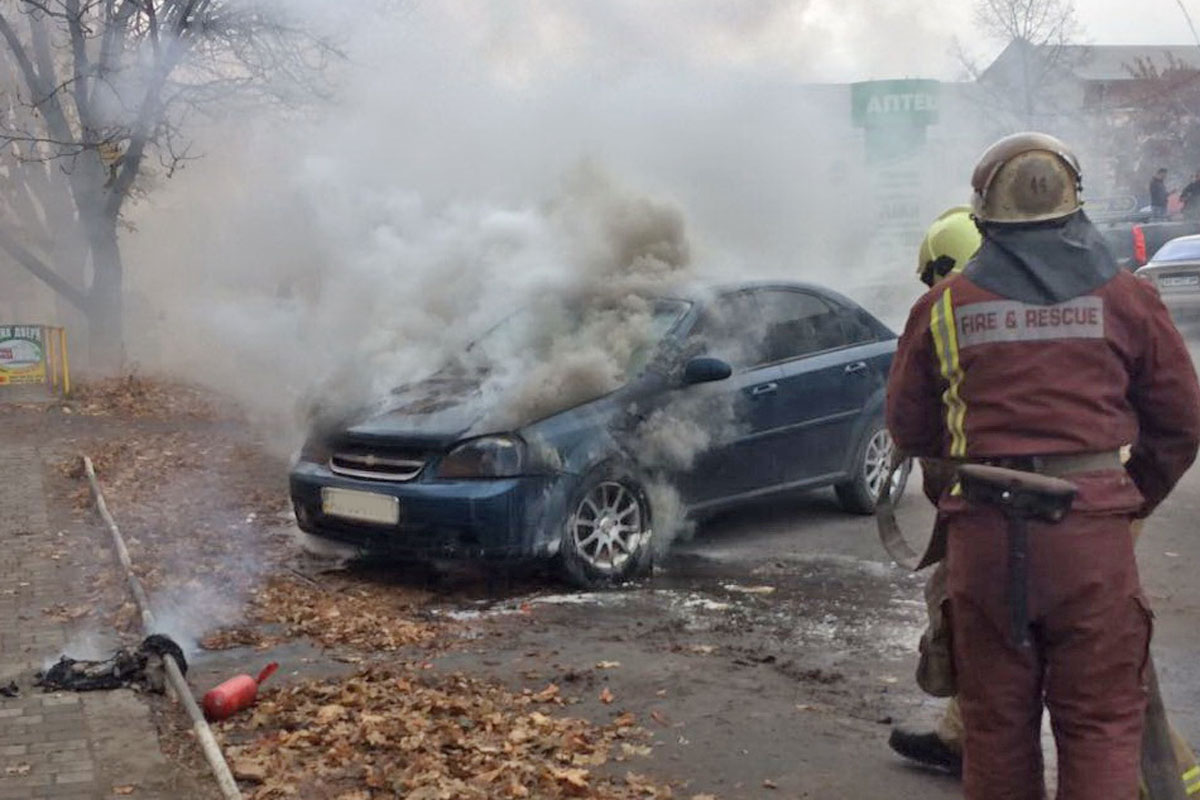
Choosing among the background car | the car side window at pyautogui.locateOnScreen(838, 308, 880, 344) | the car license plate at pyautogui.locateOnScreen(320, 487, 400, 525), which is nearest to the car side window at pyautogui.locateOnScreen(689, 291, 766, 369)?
the car side window at pyautogui.locateOnScreen(838, 308, 880, 344)

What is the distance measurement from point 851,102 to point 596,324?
1016 centimetres

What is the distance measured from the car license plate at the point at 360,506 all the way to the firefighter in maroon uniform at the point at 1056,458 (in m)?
4.11

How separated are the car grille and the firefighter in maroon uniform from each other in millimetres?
4124

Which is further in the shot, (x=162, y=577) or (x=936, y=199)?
(x=936, y=199)

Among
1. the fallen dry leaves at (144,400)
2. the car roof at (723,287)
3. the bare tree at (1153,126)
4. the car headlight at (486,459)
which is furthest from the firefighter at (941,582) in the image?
the bare tree at (1153,126)

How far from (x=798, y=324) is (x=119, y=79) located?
9869mm

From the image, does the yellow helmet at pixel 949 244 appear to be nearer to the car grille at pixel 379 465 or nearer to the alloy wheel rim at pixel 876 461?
the car grille at pixel 379 465

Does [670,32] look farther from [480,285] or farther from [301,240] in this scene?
[480,285]

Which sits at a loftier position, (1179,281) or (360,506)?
(1179,281)

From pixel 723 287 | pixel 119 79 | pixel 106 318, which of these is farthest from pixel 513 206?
pixel 106 318

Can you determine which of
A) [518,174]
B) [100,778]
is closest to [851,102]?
[518,174]

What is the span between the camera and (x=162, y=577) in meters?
7.48

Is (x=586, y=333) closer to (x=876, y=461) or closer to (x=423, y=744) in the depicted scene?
(x=876, y=461)

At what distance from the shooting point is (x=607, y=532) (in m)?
7.29
